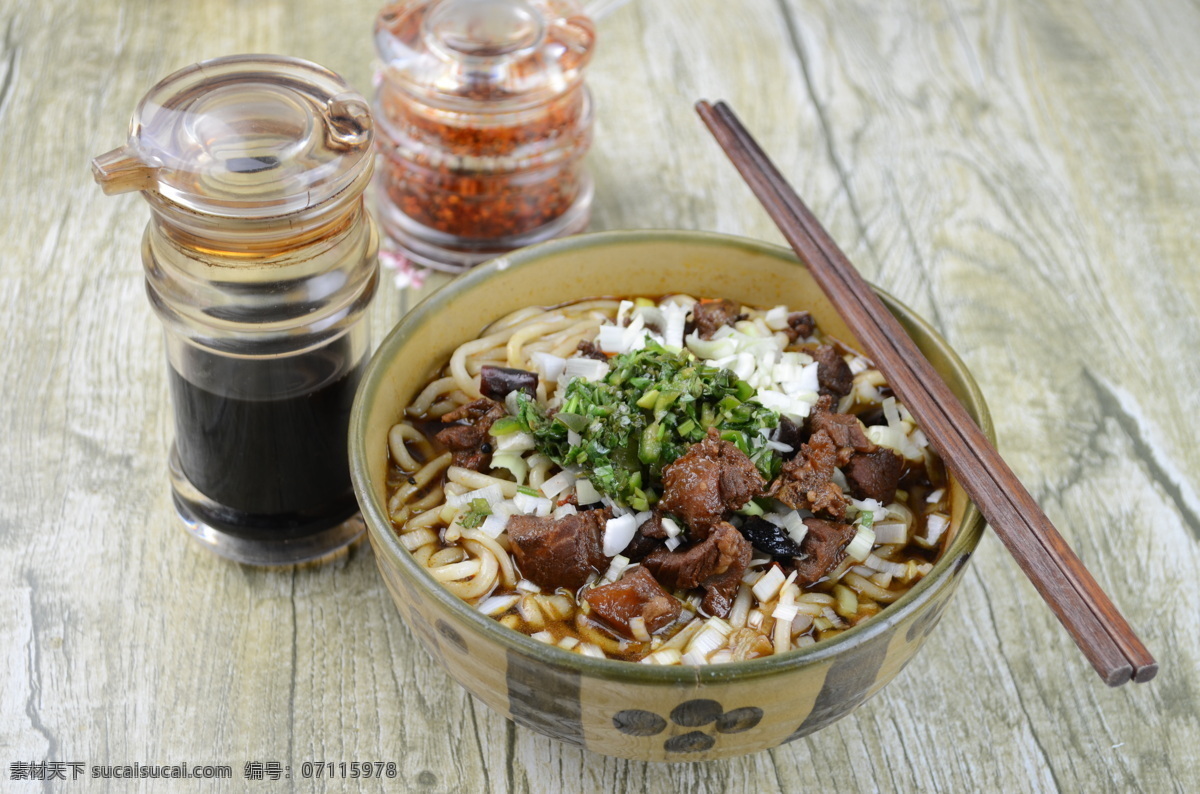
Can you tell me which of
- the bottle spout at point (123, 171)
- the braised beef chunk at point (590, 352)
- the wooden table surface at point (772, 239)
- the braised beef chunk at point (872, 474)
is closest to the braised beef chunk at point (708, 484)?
the braised beef chunk at point (872, 474)

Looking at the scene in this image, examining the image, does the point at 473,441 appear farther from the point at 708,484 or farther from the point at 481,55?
the point at 481,55

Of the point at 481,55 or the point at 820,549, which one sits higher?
the point at 481,55

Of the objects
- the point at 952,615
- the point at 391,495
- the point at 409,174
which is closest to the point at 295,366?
the point at 391,495

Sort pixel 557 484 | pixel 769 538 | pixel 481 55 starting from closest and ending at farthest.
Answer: pixel 769 538 → pixel 557 484 → pixel 481 55

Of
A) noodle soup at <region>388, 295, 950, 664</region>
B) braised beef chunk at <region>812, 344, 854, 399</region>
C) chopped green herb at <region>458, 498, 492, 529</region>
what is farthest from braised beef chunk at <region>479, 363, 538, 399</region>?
braised beef chunk at <region>812, 344, 854, 399</region>

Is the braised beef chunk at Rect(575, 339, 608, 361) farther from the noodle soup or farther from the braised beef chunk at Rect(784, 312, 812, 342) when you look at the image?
the braised beef chunk at Rect(784, 312, 812, 342)

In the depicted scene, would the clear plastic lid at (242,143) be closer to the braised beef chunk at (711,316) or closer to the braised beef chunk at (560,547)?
the braised beef chunk at (560,547)

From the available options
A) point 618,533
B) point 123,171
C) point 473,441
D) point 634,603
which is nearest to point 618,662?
point 634,603
